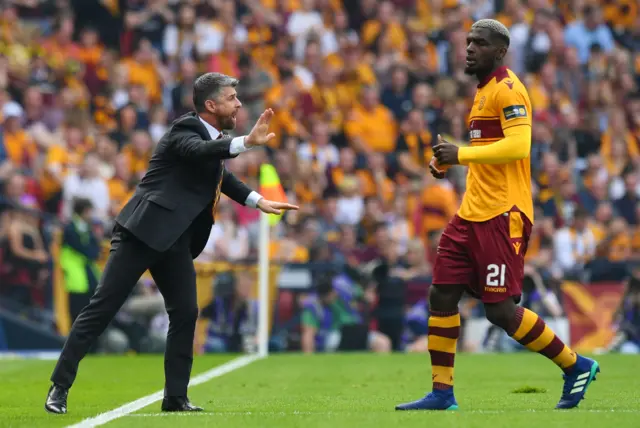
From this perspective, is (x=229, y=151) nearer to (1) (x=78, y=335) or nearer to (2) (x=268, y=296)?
(1) (x=78, y=335)

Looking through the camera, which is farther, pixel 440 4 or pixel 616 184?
pixel 440 4

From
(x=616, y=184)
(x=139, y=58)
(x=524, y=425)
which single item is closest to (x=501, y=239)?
(x=524, y=425)

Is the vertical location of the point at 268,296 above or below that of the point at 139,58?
below

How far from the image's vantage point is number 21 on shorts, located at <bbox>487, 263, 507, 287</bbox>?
7.96m

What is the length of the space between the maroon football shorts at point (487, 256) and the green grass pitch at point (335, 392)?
0.75 meters

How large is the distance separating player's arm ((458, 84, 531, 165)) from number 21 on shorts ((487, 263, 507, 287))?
2.09ft

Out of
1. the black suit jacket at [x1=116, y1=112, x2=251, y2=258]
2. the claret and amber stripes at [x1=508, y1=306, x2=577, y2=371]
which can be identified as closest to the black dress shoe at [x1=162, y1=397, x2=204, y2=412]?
the black suit jacket at [x1=116, y1=112, x2=251, y2=258]

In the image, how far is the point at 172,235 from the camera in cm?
830

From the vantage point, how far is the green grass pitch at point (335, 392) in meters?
7.37

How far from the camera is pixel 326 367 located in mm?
13875

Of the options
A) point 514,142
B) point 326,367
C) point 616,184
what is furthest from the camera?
point 616,184

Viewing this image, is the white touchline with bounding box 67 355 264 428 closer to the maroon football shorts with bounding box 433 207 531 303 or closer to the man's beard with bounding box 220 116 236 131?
the man's beard with bounding box 220 116 236 131

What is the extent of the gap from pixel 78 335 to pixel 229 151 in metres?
1.56

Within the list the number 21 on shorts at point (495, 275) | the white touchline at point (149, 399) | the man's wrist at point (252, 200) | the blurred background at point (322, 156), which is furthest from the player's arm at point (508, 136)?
the blurred background at point (322, 156)
